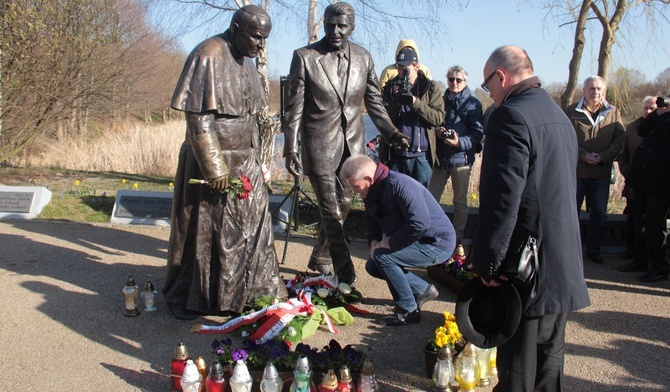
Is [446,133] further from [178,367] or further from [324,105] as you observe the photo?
[178,367]

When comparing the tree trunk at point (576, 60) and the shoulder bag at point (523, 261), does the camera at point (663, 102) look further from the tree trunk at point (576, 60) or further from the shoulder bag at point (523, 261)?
the tree trunk at point (576, 60)

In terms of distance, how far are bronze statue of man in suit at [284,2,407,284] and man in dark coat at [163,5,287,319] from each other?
0.45 metres

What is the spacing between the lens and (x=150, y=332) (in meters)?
4.61

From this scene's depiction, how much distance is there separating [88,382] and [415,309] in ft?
7.70

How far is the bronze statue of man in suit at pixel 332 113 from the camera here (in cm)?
525

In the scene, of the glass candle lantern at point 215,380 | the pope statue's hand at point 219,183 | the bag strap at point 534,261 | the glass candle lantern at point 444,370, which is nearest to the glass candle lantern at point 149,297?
the pope statue's hand at point 219,183

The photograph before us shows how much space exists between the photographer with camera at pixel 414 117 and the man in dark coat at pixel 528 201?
3.37m

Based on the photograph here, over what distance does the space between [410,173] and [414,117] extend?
587 millimetres

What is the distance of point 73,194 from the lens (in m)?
9.18

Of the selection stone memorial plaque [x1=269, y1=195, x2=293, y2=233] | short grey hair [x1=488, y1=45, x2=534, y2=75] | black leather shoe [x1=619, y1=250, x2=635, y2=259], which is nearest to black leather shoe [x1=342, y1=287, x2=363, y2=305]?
stone memorial plaque [x1=269, y1=195, x2=293, y2=233]

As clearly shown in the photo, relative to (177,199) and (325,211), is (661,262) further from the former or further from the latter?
(177,199)

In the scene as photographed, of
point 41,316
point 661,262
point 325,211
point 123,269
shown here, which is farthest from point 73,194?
point 661,262

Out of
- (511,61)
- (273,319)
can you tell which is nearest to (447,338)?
(273,319)

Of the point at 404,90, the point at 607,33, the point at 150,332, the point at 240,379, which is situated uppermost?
the point at 607,33
